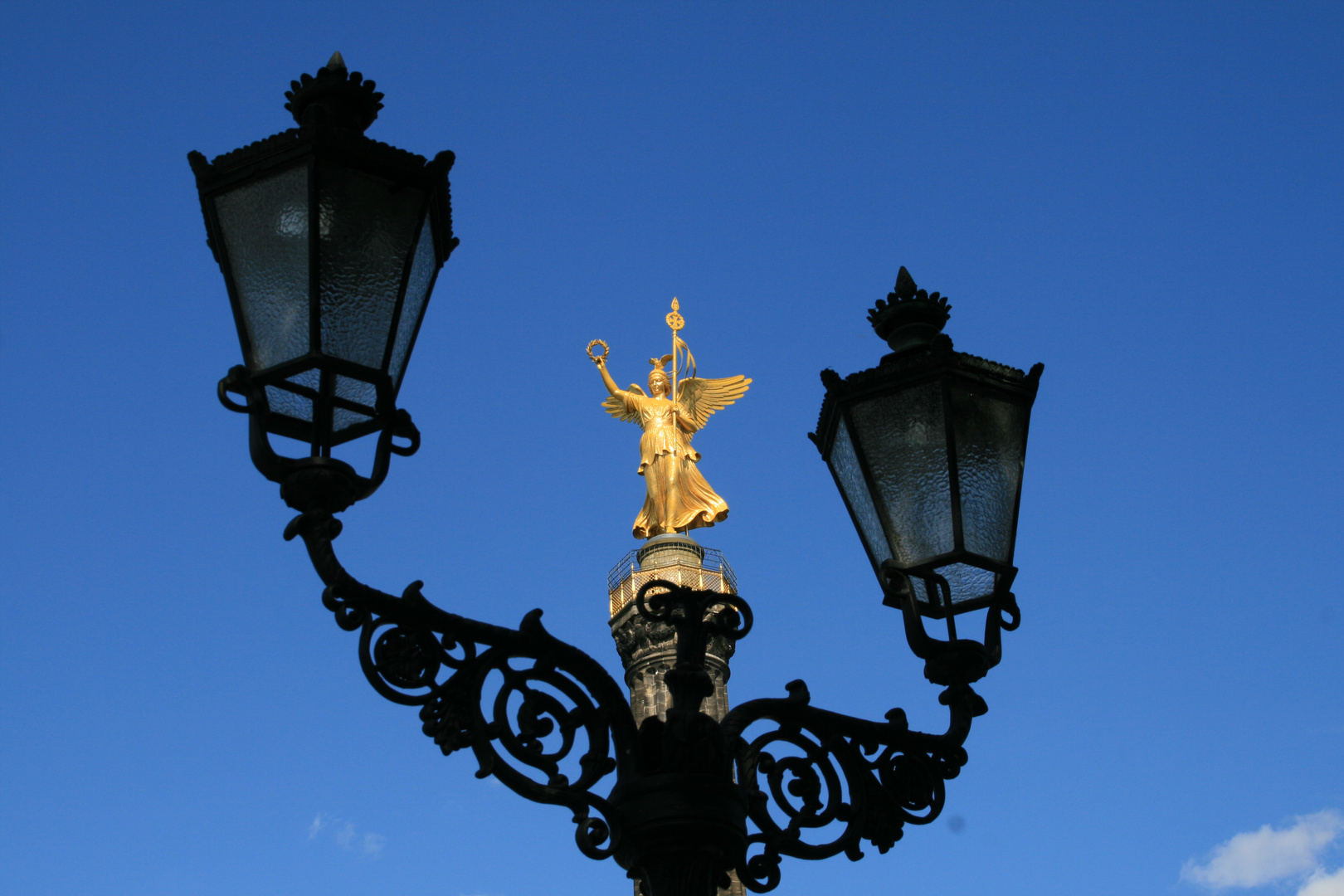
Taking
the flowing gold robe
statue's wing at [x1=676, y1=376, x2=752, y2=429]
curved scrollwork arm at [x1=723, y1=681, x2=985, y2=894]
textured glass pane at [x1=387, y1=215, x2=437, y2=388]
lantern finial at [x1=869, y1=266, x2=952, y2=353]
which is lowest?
curved scrollwork arm at [x1=723, y1=681, x2=985, y2=894]

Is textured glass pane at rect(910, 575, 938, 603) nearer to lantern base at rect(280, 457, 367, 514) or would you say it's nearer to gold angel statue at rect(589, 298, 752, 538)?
lantern base at rect(280, 457, 367, 514)

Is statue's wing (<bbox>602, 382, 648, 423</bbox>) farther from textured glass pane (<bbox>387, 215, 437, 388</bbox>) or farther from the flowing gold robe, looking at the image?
textured glass pane (<bbox>387, 215, 437, 388</bbox>)

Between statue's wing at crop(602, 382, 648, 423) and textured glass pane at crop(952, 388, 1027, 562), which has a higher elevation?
statue's wing at crop(602, 382, 648, 423)

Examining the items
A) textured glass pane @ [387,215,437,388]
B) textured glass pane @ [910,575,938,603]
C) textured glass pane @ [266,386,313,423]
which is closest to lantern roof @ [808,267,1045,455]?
textured glass pane @ [910,575,938,603]

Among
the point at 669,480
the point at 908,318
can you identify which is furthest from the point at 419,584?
the point at 669,480

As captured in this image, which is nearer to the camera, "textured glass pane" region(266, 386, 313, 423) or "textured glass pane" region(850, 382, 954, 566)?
"textured glass pane" region(266, 386, 313, 423)

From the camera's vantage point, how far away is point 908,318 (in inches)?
136

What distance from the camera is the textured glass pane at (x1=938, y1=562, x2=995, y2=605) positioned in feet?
10.1

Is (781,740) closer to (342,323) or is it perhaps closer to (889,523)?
(889,523)

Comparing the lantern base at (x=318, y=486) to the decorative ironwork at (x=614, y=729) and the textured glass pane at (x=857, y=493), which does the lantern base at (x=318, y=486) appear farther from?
the textured glass pane at (x=857, y=493)

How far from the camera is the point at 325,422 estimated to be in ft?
8.59

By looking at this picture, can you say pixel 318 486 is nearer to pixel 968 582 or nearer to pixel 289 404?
pixel 289 404

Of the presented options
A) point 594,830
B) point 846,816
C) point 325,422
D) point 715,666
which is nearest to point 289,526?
point 325,422

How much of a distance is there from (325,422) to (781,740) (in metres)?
1.15
